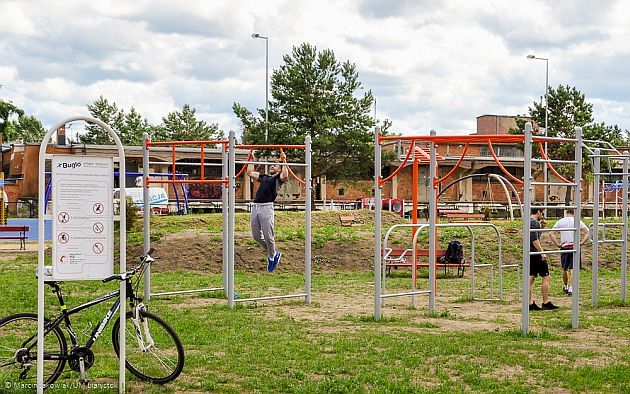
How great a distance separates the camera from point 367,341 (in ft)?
31.6

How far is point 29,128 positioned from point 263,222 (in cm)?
5998

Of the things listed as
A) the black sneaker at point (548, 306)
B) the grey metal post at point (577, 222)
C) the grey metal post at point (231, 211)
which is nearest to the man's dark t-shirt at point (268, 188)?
the grey metal post at point (231, 211)

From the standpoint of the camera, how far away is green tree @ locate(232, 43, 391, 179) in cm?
4578

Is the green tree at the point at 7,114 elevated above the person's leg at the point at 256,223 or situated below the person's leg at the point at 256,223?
above

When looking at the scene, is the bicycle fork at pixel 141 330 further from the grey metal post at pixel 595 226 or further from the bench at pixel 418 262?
the bench at pixel 418 262

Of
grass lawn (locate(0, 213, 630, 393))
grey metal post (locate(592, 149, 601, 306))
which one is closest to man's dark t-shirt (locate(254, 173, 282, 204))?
grass lawn (locate(0, 213, 630, 393))

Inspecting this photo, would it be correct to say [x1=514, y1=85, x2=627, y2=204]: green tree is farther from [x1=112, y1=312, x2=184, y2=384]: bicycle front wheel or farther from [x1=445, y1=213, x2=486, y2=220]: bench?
Answer: [x1=112, y1=312, x2=184, y2=384]: bicycle front wheel

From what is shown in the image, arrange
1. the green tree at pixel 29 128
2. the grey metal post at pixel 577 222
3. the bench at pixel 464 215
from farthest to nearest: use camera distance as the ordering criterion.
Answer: the green tree at pixel 29 128 → the bench at pixel 464 215 → the grey metal post at pixel 577 222

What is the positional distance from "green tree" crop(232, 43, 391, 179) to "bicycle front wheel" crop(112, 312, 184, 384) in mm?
37653

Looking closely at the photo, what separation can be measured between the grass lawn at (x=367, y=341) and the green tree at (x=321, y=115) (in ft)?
92.1

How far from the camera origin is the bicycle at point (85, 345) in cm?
717

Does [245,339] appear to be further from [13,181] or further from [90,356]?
[13,181]

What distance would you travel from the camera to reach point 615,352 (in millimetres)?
9180

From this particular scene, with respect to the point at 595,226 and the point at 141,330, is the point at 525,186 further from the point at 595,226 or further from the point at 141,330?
the point at 141,330
